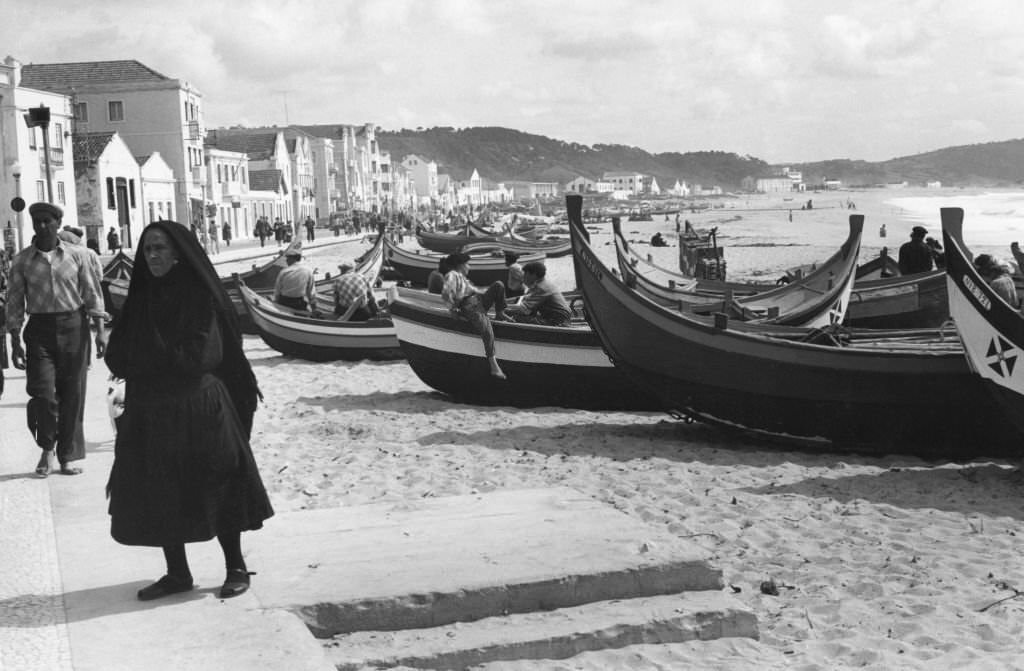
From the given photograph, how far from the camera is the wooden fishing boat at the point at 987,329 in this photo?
8.76 m

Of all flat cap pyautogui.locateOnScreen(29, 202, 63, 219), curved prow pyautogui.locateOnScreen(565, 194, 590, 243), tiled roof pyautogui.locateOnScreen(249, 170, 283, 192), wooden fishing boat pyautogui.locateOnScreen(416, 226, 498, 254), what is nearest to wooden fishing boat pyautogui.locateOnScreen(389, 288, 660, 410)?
curved prow pyautogui.locateOnScreen(565, 194, 590, 243)

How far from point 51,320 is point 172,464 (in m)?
3.41

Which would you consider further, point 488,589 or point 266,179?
point 266,179

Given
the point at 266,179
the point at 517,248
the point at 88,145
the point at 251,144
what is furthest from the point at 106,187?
the point at 251,144

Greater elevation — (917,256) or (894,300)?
(917,256)

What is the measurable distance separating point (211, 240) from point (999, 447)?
49.8m

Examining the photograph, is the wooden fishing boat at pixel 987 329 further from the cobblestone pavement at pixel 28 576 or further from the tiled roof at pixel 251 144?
the tiled roof at pixel 251 144

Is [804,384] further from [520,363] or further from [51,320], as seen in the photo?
[51,320]

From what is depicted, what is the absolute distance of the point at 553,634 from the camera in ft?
16.8

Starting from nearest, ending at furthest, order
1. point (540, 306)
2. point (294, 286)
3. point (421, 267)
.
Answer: point (540, 306) → point (294, 286) → point (421, 267)

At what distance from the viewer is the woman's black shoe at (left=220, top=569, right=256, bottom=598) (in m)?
5.12

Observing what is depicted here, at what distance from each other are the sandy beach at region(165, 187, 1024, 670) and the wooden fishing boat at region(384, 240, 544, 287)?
17140 millimetres

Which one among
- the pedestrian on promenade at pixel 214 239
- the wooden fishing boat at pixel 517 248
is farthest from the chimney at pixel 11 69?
the wooden fishing boat at pixel 517 248

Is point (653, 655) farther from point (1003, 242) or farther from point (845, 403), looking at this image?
point (1003, 242)
